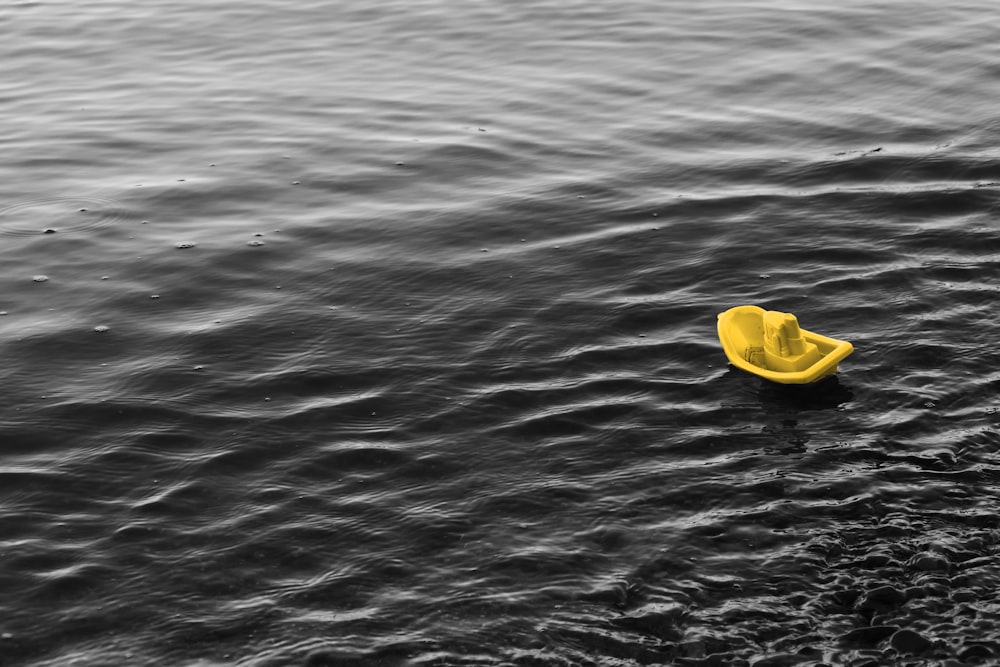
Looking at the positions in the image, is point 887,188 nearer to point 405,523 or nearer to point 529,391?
point 529,391

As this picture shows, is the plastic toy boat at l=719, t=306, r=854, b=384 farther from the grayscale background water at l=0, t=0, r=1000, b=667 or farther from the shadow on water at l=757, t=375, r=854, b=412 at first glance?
the grayscale background water at l=0, t=0, r=1000, b=667

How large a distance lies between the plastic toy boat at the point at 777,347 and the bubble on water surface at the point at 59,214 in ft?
21.3

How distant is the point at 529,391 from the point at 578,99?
7.07 meters

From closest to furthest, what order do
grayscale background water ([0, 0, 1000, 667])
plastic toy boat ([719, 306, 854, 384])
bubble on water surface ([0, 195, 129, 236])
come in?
grayscale background water ([0, 0, 1000, 667])
plastic toy boat ([719, 306, 854, 384])
bubble on water surface ([0, 195, 129, 236])

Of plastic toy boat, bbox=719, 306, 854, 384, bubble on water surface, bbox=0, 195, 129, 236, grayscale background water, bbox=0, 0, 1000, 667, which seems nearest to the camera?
grayscale background water, bbox=0, 0, 1000, 667

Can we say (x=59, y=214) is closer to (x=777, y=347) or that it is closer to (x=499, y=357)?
(x=499, y=357)

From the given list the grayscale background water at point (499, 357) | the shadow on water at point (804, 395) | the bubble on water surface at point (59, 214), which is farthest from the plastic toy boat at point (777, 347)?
the bubble on water surface at point (59, 214)

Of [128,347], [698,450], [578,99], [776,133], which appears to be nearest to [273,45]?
[578,99]

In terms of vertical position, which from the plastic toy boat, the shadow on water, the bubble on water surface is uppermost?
the bubble on water surface

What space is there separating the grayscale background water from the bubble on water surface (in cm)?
5

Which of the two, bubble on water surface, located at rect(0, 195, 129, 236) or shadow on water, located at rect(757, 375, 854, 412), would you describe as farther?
bubble on water surface, located at rect(0, 195, 129, 236)

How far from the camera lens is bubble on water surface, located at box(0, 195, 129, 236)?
39.8 ft

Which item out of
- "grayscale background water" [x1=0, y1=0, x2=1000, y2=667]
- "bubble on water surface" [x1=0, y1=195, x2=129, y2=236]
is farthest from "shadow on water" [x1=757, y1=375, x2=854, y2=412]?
"bubble on water surface" [x1=0, y1=195, x2=129, y2=236]

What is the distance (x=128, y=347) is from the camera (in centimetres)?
992
